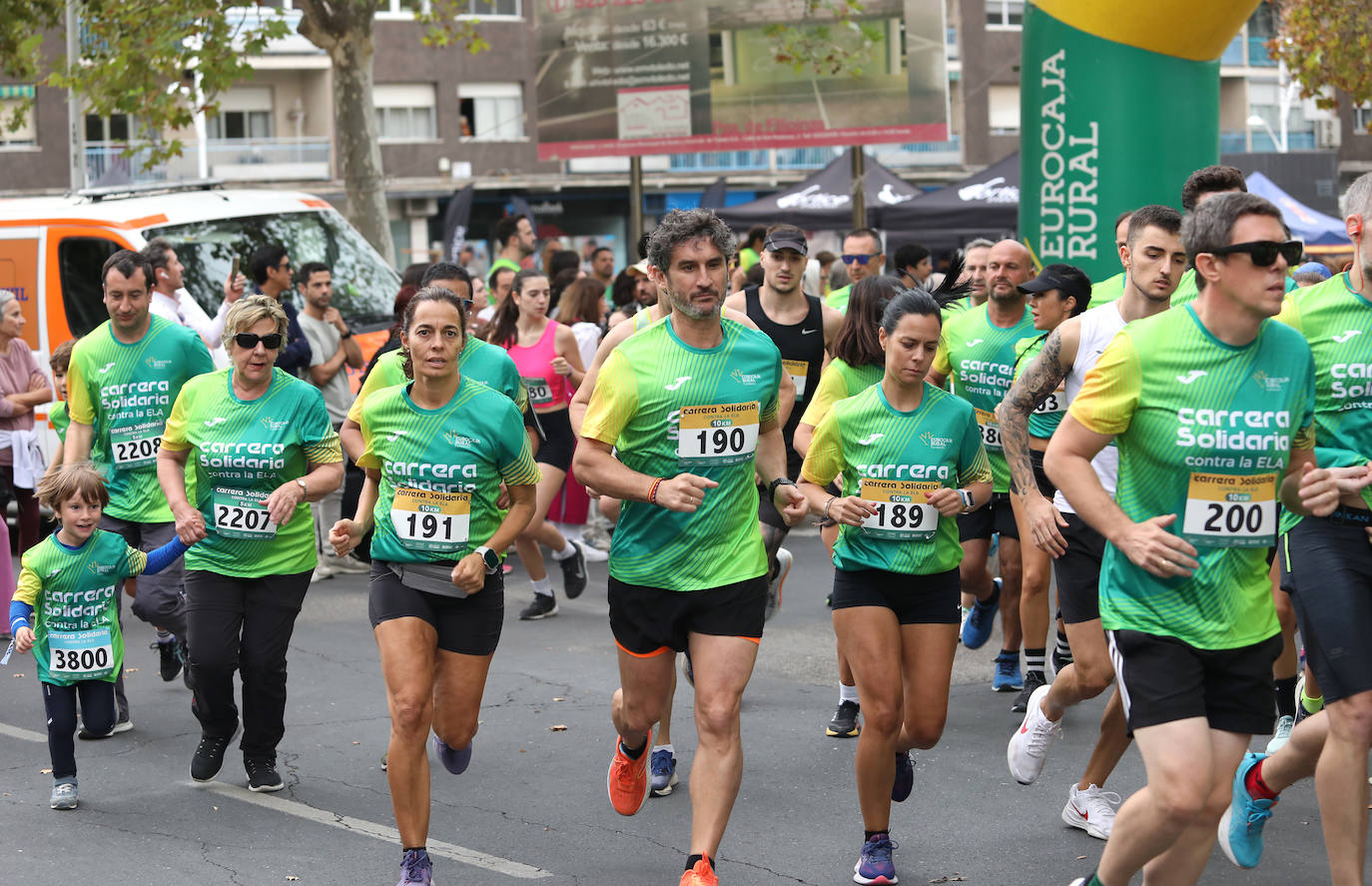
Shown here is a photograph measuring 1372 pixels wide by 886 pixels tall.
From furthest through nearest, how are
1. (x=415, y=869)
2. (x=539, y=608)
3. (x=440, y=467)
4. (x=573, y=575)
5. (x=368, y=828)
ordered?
(x=573, y=575)
(x=539, y=608)
(x=368, y=828)
(x=440, y=467)
(x=415, y=869)

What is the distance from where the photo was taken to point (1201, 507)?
4.30 metres

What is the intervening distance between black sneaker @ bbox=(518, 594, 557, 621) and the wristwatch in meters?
4.86

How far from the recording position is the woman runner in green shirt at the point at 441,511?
18.1 ft

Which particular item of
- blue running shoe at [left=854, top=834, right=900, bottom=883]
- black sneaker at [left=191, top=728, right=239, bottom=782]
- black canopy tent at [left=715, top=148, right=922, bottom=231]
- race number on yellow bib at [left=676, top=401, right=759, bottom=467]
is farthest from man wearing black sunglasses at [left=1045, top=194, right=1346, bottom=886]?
black canopy tent at [left=715, top=148, right=922, bottom=231]

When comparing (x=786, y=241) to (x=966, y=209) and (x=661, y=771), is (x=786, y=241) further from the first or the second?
(x=966, y=209)

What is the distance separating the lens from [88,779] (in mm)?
6961

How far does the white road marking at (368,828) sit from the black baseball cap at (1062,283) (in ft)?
10.2

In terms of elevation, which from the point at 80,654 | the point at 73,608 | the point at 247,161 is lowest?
the point at 80,654

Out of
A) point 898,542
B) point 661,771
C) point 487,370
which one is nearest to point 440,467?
point 487,370

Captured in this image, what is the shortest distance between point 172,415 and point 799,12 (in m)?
16.3

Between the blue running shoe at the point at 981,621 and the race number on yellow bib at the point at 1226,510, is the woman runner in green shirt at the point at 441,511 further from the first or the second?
the blue running shoe at the point at 981,621

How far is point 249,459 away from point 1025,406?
2971 mm

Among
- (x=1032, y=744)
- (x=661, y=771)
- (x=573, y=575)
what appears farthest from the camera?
(x=573, y=575)

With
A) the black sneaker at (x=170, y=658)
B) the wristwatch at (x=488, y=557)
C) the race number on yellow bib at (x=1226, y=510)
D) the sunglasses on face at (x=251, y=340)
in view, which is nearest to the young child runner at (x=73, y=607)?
the sunglasses on face at (x=251, y=340)
